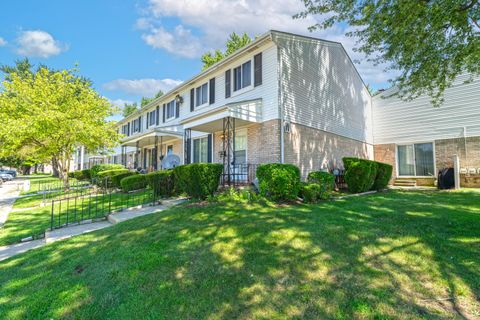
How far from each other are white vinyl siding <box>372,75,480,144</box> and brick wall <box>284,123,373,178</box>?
9.65 ft

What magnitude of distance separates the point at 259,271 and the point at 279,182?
413 centimetres

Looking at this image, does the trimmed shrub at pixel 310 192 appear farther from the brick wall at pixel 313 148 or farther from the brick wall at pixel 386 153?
the brick wall at pixel 386 153

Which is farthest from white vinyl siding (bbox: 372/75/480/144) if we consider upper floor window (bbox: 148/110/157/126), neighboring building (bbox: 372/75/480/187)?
upper floor window (bbox: 148/110/157/126)

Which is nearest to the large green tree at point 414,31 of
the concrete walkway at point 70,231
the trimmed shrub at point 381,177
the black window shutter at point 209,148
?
the trimmed shrub at point 381,177

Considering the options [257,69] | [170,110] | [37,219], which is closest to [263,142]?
[257,69]

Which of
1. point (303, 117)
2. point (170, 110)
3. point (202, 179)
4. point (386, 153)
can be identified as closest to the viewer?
point (202, 179)

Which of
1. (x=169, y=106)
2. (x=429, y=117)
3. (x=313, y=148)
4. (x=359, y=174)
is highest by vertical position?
(x=169, y=106)

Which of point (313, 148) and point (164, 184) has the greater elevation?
point (313, 148)

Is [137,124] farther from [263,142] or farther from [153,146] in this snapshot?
[263,142]

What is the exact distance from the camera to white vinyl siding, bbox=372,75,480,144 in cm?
1294

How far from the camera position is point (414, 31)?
7.02m

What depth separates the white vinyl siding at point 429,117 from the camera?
12.9 metres

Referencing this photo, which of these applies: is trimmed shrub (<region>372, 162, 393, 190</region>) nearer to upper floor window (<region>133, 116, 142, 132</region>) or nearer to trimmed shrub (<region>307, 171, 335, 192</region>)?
trimmed shrub (<region>307, 171, 335, 192</region>)

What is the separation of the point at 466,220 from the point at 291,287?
4661mm
